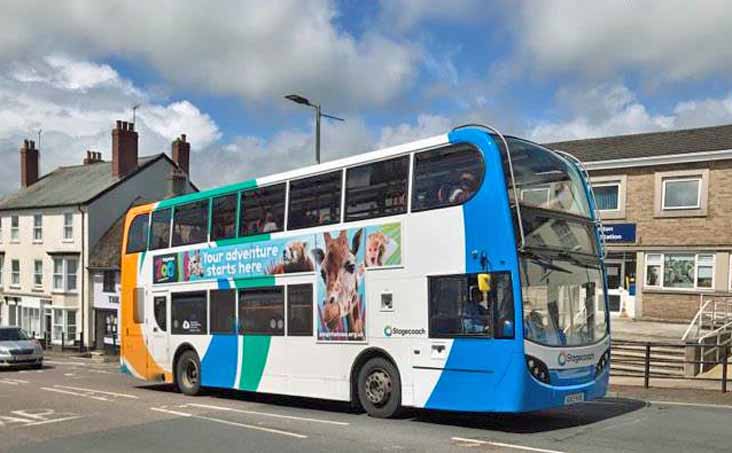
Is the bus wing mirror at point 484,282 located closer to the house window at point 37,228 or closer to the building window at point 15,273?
the house window at point 37,228

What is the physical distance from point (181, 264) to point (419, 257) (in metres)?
6.86

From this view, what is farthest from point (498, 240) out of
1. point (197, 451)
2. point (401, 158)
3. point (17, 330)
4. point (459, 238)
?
point (17, 330)

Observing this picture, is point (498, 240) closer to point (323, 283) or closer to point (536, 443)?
point (536, 443)

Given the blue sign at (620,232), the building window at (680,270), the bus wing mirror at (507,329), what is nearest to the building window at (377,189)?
the bus wing mirror at (507,329)

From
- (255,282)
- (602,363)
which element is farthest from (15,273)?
(602,363)

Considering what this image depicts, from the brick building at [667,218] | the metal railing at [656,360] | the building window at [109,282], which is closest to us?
the metal railing at [656,360]

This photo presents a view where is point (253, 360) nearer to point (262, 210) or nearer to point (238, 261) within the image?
point (238, 261)

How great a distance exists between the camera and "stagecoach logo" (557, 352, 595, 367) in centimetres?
950

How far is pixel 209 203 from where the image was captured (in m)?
14.5

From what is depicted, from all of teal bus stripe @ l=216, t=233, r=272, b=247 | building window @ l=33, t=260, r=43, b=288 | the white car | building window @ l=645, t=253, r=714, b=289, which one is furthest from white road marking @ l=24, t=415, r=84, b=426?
building window @ l=33, t=260, r=43, b=288

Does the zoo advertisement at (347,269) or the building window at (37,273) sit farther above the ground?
the zoo advertisement at (347,269)

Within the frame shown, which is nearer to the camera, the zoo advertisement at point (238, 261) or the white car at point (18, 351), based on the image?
the zoo advertisement at point (238, 261)

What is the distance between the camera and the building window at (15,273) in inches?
1937

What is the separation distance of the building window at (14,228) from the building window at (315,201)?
140 ft
